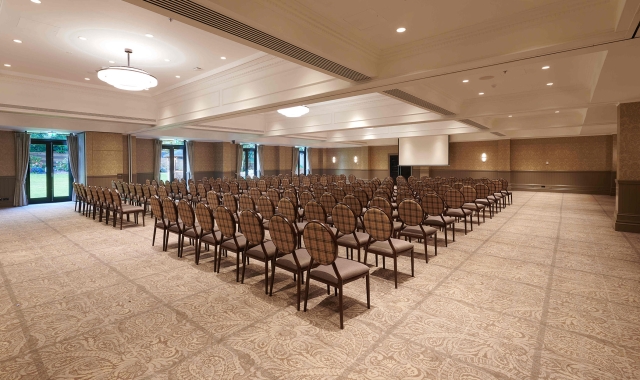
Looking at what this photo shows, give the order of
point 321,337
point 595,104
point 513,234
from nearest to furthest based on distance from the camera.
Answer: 1. point 321,337
2. point 513,234
3. point 595,104

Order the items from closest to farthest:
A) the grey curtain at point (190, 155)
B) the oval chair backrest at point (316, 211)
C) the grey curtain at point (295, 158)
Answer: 1. the oval chair backrest at point (316, 211)
2. the grey curtain at point (190, 155)
3. the grey curtain at point (295, 158)

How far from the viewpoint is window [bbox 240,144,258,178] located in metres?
20.2

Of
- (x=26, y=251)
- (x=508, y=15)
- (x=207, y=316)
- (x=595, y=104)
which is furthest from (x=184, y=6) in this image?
(x=595, y=104)

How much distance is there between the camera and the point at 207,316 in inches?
125

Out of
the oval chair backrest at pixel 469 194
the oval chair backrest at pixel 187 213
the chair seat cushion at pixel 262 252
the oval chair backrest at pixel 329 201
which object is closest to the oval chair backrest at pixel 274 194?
the oval chair backrest at pixel 329 201

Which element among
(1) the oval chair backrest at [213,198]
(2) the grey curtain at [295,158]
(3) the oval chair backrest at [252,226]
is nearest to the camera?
(3) the oval chair backrest at [252,226]

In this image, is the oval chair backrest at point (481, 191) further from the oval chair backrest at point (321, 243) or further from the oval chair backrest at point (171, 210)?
the oval chair backrest at point (171, 210)

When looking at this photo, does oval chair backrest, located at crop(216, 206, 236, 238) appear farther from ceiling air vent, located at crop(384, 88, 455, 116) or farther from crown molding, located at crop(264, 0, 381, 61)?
ceiling air vent, located at crop(384, 88, 455, 116)

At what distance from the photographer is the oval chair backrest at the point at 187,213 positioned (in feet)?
15.8

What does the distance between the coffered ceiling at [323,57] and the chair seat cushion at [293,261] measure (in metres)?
2.53

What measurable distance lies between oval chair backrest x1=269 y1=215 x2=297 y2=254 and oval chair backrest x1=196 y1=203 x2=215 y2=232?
4.22ft

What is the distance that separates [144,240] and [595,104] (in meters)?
10.3

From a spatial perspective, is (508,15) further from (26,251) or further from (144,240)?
(26,251)

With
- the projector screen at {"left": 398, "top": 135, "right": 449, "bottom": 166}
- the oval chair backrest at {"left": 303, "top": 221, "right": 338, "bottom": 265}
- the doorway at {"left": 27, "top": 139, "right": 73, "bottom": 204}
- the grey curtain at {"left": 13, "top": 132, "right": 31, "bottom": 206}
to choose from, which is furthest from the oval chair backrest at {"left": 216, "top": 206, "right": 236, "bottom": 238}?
the projector screen at {"left": 398, "top": 135, "right": 449, "bottom": 166}
